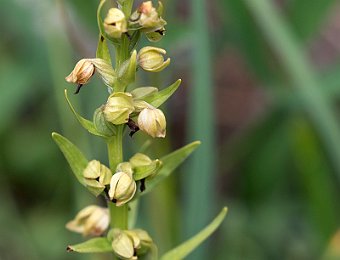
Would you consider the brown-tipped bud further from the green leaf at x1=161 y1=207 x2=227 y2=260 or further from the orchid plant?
the green leaf at x1=161 y1=207 x2=227 y2=260

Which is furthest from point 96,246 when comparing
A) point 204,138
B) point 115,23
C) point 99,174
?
point 204,138

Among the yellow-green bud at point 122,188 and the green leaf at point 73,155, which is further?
the green leaf at point 73,155

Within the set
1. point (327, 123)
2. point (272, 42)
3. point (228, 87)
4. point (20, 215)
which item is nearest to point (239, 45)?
point (272, 42)

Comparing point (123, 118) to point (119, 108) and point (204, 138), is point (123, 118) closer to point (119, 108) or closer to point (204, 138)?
point (119, 108)

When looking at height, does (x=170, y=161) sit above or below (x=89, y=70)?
below

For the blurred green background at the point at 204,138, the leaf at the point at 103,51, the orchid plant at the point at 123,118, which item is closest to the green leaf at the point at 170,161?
the orchid plant at the point at 123,118

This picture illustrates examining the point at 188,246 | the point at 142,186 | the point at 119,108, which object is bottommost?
the point at 188,246

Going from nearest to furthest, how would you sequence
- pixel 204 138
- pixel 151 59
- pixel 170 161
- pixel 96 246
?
pixel 151 59
pixel 96 246
pixel 170 161
pixel 204 138

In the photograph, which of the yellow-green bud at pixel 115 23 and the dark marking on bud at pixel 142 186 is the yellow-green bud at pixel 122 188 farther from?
the yellow-green bud at pixel 115 23
